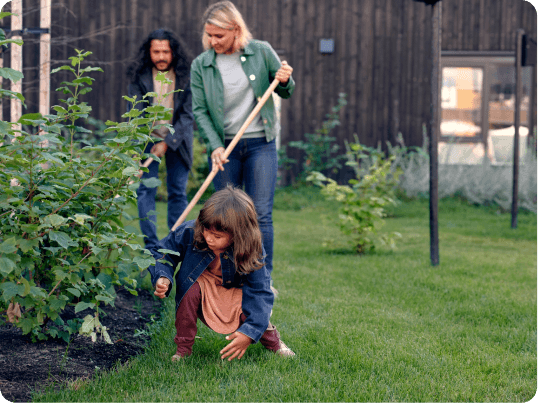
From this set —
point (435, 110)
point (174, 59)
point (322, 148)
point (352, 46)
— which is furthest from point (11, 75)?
point (352, 46)

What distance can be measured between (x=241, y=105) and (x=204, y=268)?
1413 millimetres

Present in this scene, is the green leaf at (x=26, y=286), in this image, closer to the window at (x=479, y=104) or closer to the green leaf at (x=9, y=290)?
the green leaf at (x=9, y=290)

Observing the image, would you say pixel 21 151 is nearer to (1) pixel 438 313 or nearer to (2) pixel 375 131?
(1) pixel 438 313

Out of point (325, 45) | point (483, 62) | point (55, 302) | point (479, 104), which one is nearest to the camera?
point (55, 302)

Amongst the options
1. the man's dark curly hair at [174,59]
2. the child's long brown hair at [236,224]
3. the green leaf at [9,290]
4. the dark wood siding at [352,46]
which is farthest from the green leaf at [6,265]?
the dark wood siding at [352,46]

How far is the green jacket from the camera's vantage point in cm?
353

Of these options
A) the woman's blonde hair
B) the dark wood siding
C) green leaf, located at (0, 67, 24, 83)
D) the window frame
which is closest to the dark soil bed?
green leaf, located at (0, 67, 24, 83)

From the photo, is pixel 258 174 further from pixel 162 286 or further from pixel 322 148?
pixel 322 148

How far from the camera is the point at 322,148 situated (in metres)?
10.2

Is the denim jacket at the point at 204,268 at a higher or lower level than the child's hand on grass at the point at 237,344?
higher

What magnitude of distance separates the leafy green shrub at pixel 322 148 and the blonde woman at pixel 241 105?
6.56m

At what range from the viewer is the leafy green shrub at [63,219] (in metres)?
2.03

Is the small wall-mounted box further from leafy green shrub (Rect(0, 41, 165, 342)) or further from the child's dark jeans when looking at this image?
the child's dark jeans

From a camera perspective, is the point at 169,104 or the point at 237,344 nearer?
the point at 237,344
